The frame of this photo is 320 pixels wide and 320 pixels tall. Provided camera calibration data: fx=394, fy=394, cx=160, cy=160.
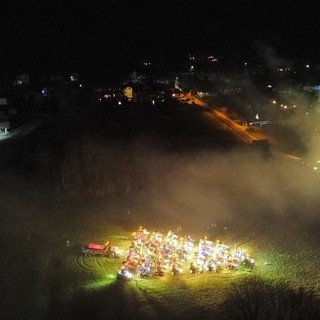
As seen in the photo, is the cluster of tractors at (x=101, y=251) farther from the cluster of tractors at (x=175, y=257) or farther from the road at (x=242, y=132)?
the road at (x=242, y=132)

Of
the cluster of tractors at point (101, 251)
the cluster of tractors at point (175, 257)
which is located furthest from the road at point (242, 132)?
the cluster of tractors at point (101, 251)

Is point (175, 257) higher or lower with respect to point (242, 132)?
higher

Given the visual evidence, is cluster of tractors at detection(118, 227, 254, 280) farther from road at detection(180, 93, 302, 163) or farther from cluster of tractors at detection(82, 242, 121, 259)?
road at detection(180, 93, 302, 163)

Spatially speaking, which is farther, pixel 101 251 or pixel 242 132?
pixel 242 132

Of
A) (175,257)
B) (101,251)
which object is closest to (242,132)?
(175,257)

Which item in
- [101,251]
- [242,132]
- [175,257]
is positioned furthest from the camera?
[242,132]

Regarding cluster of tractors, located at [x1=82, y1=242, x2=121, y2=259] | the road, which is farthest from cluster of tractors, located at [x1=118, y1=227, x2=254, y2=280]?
the road

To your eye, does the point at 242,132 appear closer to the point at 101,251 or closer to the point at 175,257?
the point at 175,257

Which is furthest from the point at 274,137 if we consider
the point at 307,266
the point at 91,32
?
the point at 91,32

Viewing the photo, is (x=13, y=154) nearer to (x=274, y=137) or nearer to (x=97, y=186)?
(x=97, y=186)
